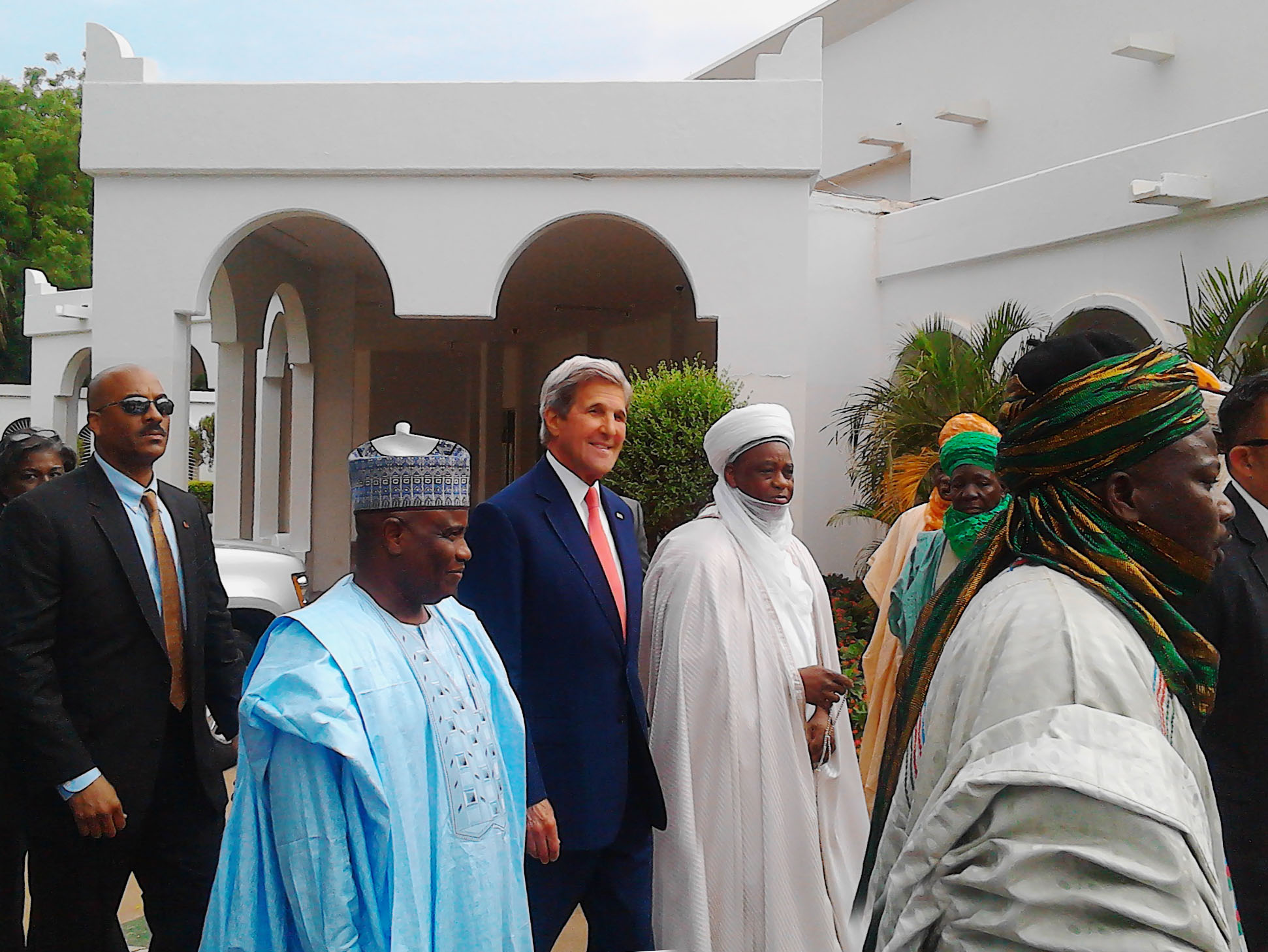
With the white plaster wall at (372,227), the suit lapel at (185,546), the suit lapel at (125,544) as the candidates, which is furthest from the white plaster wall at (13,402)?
the suit lapel at (125,544)

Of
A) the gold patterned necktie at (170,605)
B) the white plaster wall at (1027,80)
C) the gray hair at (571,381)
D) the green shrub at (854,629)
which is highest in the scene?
the white plaster wall at (1027,80)

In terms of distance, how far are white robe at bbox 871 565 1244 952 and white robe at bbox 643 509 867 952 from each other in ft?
6.70

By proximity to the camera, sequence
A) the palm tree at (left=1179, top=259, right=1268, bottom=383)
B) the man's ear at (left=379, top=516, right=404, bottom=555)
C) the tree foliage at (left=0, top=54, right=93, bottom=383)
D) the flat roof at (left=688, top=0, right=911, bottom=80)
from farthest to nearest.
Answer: the tree foliage at (left=0, top=54, right=93, bottom=383) < the flat roof at (left=688, top=0, right=911, bottom=80) < the palm tree at (left=1179, top=259, right=1268, bottom=383) < the man's ear at (left=379, top=516, right=404, bottom=555)

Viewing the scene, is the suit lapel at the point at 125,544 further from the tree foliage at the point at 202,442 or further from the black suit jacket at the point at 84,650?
the tree foliage at the point at 202,442

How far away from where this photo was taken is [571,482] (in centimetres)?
348

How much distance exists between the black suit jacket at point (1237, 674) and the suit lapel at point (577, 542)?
1582mm

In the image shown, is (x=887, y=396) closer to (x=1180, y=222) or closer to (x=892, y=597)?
(x=1180, y=222)

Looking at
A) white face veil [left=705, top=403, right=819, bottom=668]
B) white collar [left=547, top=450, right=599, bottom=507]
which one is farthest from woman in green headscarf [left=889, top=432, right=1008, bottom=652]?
white collar [left=547, top=450, right=599, bottom=507]

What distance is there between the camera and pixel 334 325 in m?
13.1

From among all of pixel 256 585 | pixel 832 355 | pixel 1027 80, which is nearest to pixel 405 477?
pixel 256 585

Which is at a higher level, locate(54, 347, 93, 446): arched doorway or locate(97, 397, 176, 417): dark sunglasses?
locate(54, 347, 93, 446): arched doorway

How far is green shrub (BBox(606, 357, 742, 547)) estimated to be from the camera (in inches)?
272

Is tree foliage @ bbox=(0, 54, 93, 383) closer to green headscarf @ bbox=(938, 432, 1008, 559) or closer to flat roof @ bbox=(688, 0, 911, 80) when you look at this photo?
→ flat roof @ bbox=(688, 0, 911, 80)

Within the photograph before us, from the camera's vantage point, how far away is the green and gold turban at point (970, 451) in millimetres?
3977
